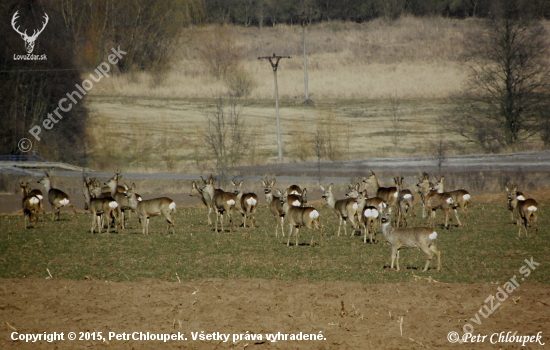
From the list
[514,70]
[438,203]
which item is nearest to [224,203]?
[438,203]

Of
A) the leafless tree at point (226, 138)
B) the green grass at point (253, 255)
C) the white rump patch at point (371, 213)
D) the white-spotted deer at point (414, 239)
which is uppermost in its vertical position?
the leafless tree at point (226, 138)

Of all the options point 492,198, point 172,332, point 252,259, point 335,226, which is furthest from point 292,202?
point 492,198

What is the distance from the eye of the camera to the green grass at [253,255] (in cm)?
1552

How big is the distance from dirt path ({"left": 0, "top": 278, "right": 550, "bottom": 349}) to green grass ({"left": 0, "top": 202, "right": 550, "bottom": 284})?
4.02ft

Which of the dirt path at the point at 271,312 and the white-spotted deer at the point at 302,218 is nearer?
the dirt path at the point at 271,312

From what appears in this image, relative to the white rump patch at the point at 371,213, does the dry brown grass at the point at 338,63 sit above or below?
above

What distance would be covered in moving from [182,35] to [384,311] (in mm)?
79202

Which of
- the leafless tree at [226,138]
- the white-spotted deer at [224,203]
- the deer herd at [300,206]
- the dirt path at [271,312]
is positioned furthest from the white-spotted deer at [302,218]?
the leafless tree at [226,138]

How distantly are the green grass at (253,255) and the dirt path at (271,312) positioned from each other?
4.02 ft

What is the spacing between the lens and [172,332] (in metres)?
11.2

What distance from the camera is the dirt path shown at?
428 inches

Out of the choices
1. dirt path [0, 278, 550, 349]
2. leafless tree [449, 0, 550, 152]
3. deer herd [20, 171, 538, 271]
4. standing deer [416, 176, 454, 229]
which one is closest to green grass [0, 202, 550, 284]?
deer herd [20, 171, 538, 271]

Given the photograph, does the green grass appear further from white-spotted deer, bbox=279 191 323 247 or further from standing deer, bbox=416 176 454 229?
standing deer, bbox=416 176 454 229

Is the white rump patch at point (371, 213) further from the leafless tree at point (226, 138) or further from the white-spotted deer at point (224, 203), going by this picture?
the leafless tree at point (226, 138)
